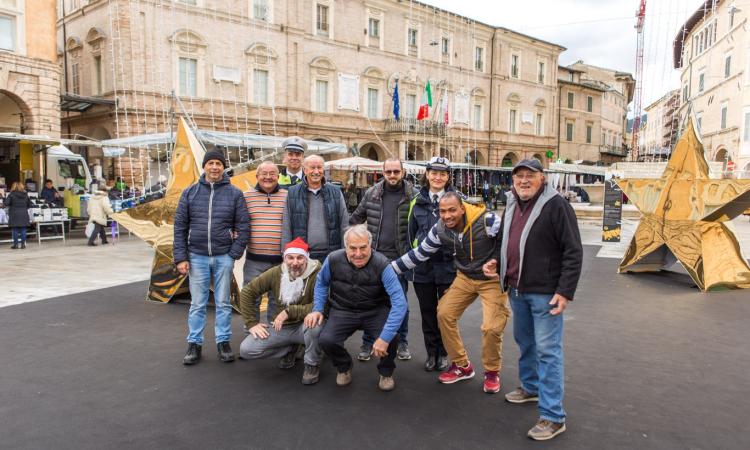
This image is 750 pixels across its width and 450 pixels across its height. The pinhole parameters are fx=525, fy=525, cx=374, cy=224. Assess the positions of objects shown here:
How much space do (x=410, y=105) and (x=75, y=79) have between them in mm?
18100

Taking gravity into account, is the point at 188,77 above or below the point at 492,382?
above

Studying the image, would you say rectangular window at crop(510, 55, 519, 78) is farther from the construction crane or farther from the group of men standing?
the group of men standing

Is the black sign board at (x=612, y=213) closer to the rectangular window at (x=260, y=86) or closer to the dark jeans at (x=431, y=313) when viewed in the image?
the dark jeans at (x=431, y=313)

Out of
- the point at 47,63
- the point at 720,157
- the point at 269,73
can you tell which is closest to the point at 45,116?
the point at 47,63

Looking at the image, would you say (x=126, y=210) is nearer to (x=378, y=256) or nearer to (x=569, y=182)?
(x=378, y=256)

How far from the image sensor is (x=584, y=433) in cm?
329

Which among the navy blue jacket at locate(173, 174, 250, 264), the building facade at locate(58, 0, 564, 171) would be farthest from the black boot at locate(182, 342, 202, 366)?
the building facade at locate(58, 0, 564, 171)

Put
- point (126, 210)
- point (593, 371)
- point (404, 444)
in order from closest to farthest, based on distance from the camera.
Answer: point (404, 444)
point (593, 371)
point (126, 210)

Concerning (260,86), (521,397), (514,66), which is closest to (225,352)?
(521,397)

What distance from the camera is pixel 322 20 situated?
2814cm

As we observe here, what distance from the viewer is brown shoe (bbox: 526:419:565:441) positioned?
3164 mm

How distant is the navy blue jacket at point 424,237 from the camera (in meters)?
4.18

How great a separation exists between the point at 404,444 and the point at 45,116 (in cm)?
1975

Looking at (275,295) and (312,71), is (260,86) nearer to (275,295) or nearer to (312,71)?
(312,71)
